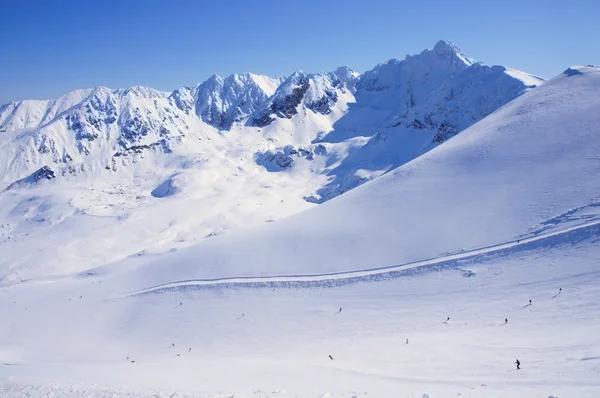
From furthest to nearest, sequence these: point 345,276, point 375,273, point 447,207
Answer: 1. point 447,207
2. point 345,276
3. point 375,273

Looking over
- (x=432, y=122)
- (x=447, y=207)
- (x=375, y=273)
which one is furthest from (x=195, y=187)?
(x=375, y=273)

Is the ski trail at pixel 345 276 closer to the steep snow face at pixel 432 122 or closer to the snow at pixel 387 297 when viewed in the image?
the snow at pixel 387 297

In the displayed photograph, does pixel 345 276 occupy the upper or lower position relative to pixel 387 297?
upper

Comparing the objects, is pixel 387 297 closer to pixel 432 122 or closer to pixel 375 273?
pixel 375 273

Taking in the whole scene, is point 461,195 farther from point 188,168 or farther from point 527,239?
point 188,168

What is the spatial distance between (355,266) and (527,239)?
17238 millimetres

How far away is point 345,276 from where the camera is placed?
41.4 m

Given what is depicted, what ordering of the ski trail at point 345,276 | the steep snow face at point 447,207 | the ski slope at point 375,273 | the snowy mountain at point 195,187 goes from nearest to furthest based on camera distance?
the ski slope at point 375,273 < the ski trail at point 345,276 < the steep snow face at point 447,207 < the snowy mountain at point 195,187

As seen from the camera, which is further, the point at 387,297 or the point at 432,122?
the point at 432,122

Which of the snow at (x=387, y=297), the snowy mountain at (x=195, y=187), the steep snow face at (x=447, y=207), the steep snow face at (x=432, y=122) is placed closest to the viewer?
the snow at (x=387, y=297)

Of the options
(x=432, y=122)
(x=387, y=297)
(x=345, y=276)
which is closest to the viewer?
(x=387, y=297)

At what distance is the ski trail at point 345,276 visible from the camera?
124ft

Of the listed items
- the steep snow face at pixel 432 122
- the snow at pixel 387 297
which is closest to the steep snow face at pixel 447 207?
the snow at pixel 387 297

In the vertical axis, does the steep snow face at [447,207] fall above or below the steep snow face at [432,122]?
below
